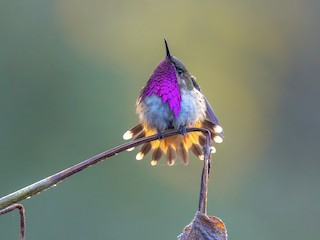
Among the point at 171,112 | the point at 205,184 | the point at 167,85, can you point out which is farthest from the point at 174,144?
the point at 205,184

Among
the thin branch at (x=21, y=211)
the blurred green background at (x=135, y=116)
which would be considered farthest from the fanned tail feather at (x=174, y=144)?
the blurred green background at (x=135, y=116)

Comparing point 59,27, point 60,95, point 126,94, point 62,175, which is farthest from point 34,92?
point 62,175

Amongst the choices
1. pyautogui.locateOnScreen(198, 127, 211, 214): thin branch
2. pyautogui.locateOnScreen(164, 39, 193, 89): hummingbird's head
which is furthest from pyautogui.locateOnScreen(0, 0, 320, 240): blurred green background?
pyautogui.locateOnScreen(198, 127, 211, 214): thin branch

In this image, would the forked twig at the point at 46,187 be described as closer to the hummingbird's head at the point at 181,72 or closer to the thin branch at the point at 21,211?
the thin branch at the point at 21,211

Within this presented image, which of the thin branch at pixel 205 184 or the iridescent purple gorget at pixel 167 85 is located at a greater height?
the iridescent purple gorget at pixel 167 85

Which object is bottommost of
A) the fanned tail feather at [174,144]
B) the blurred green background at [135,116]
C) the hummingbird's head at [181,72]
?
the fanned tail feather at [174,144]

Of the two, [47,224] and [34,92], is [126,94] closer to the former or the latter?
[34,92]

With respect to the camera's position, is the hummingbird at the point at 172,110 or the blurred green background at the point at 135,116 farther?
the blurred green background at the point at 135,116
